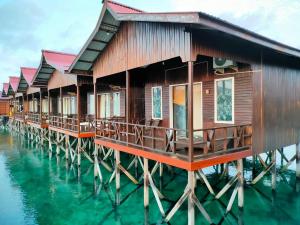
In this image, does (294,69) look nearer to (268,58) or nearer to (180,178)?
(268,58)

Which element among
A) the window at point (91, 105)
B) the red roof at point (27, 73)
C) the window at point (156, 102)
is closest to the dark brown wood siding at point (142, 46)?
the window at point (156, 102)

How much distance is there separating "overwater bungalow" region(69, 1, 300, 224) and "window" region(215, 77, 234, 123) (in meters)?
0.04

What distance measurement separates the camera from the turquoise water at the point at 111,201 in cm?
915

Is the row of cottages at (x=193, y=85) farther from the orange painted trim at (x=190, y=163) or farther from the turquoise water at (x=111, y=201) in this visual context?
the turquoise water at (x=111, y=201)

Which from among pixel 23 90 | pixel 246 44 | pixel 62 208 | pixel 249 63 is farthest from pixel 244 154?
pixel 23 90

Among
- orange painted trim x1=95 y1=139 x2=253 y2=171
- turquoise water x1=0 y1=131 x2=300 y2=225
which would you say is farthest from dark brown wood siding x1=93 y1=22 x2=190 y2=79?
turquoise water x1=0 y1=131 x2=300 y2=225

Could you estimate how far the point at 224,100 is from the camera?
9.67m

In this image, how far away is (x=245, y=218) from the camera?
9062 millimetres

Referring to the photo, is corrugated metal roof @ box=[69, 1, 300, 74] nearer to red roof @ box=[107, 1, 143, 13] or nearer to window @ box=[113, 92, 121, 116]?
red roof @ box=[107, 1, 143, 13]

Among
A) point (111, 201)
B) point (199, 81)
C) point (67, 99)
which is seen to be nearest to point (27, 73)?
point (67, 99)

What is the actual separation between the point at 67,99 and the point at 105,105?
7711 millimetres

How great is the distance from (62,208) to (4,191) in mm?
4649

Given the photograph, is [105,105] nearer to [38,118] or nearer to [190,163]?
[38,118]

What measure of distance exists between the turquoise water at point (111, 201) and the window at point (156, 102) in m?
3.36
